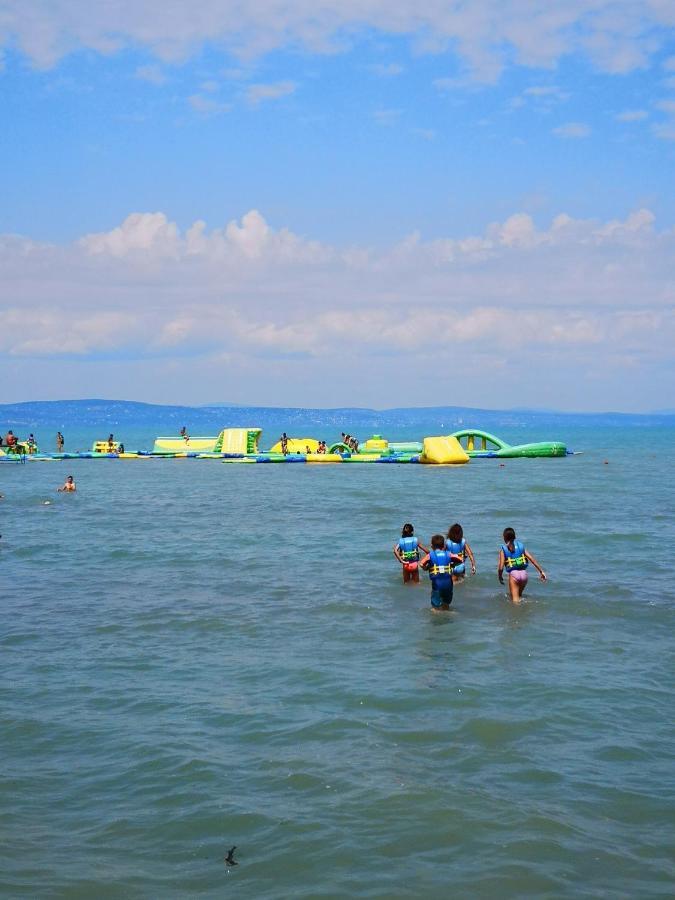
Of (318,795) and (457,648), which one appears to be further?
(457,648)

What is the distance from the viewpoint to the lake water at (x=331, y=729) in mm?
7250

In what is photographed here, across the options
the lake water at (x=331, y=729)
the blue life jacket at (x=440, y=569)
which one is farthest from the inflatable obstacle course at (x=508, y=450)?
the blue life jacket at (x=440, y=569)

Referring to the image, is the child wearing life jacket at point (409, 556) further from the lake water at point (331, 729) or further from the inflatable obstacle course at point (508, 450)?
the inflatable obstacle course at point (508, 450)

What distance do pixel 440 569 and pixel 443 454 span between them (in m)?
44.1

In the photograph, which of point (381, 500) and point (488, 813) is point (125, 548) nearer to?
point (381, 500)

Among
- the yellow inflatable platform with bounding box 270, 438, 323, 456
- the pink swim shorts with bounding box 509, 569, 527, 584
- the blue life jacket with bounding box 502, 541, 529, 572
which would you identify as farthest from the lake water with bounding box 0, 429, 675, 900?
the yellow inflatable platform with bounding box 270, 438, 323, 456

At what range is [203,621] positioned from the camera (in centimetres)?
1544

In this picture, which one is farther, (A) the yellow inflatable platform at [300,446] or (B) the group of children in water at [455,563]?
(A) the yellow inflatable platform at [300,446]

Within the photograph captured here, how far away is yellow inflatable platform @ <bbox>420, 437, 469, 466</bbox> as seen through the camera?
2343 inches

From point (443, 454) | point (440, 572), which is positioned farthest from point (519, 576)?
point (443, 454)

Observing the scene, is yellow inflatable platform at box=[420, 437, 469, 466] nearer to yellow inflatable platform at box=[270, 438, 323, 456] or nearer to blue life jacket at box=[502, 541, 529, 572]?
yellow inflatable platform at box=[270, 438, 323, 456]

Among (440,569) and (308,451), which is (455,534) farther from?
(308,451)

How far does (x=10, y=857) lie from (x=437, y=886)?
3381 millimetres

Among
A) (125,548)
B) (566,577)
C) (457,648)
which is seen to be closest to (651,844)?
(457,648)
